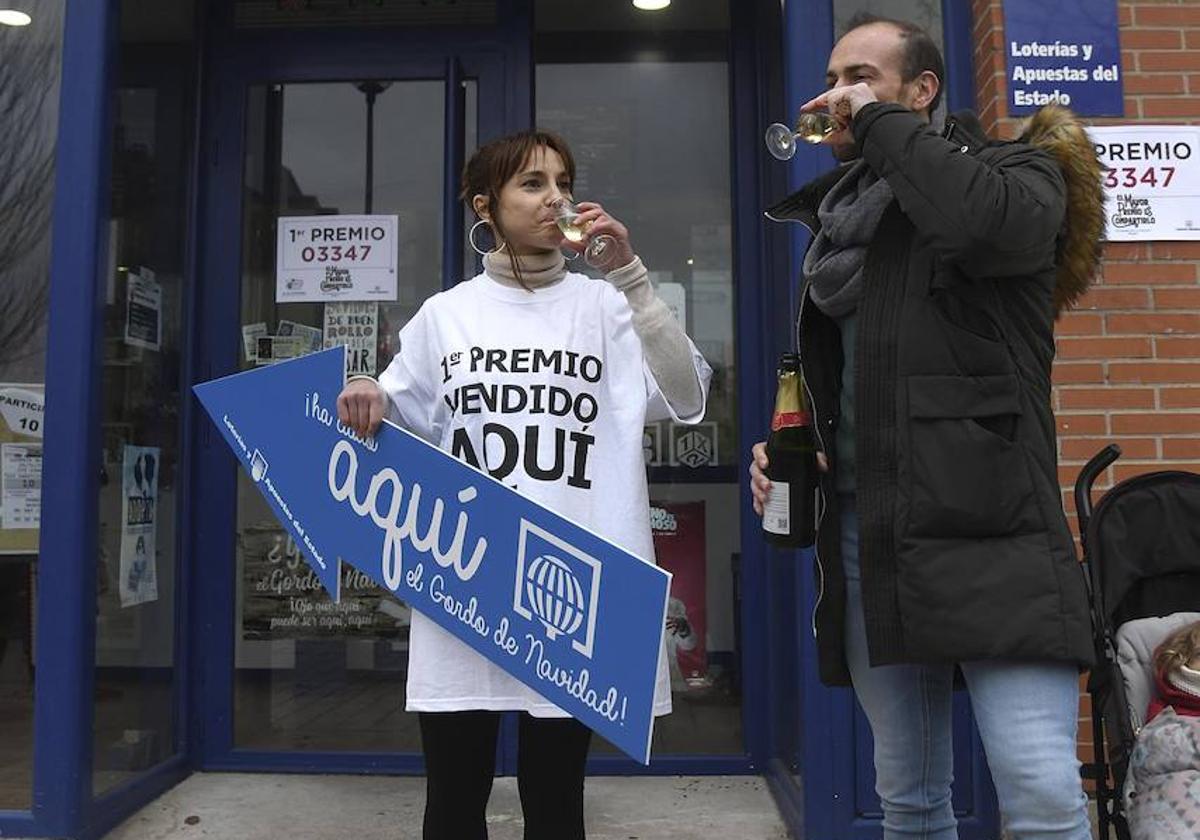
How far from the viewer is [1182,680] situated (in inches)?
88.3

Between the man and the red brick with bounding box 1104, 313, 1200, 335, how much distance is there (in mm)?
1404

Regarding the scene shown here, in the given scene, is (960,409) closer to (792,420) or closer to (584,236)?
(792,420)

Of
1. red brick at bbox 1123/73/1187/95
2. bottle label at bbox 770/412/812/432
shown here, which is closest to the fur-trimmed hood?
bottle label at bbox 770/412/812/432

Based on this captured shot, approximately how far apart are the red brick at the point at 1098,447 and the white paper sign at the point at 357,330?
8.17 feet

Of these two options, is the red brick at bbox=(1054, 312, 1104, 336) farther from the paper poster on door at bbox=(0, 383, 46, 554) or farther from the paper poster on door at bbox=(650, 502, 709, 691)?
the paper poster on door at bbox=(0, 383, 46, 554)

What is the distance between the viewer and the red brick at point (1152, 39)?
10.6 ft

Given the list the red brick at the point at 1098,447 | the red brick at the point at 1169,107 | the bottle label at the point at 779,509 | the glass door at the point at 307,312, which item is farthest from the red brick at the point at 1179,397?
the glass door at the point at 307,312

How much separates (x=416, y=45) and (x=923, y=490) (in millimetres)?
3159

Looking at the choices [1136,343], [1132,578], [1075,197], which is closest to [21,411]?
[1075,197]

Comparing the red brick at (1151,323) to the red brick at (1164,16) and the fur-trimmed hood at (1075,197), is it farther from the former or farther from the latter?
the fur-trimmed hood at (1075,197)

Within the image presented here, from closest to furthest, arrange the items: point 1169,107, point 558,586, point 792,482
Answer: point 558,586, point 792,482, point 1169,107

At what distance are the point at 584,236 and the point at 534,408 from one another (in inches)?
13.4

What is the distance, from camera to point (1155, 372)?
3117 millimetres

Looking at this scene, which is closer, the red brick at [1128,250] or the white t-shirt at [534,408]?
the white t-shirt at [534,408]
